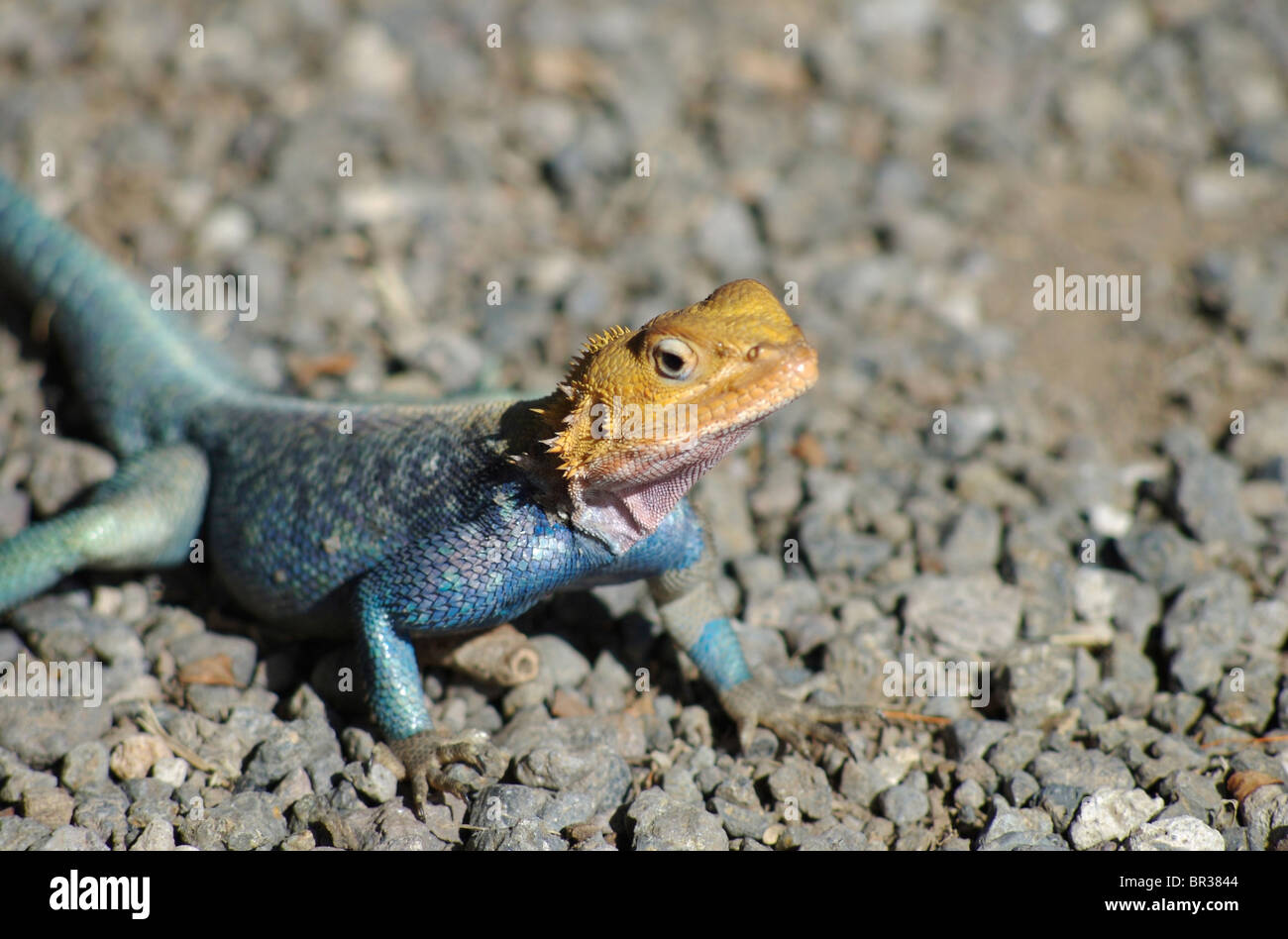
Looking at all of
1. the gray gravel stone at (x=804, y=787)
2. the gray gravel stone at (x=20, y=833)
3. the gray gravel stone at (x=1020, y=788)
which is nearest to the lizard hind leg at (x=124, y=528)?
the gray gravel stone at (x=20, y=833)

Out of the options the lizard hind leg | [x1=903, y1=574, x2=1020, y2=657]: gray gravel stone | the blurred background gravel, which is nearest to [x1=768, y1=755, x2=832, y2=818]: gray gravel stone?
the blurred background gravel

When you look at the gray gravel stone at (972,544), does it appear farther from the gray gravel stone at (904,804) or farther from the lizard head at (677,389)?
the lizard head at (677,389)

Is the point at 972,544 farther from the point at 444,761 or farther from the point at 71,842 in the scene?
the point at 71,842

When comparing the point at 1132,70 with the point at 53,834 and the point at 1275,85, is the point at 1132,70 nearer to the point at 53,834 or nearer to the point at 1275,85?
the point at 1275,85

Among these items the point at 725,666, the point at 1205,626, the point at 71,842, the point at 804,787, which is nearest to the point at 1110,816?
the point at 804,787

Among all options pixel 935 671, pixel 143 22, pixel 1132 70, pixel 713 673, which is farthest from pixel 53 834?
pixel 1132 70
